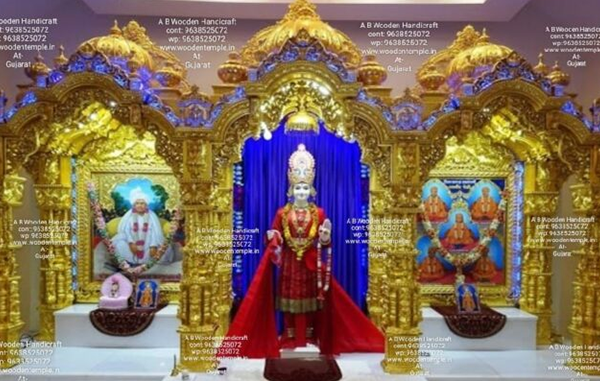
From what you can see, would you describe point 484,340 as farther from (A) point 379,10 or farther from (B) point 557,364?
(A) point 379,10

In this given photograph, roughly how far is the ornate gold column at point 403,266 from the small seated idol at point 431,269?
127 centimetres

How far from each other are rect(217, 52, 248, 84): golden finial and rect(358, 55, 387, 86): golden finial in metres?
1.10

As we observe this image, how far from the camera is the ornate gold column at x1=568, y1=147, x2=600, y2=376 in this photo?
457 cm

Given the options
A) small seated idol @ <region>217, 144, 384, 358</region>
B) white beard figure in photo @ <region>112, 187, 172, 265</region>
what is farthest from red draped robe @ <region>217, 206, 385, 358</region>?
white beard figure in photo @ <region>112, 187, 172, 265</region>

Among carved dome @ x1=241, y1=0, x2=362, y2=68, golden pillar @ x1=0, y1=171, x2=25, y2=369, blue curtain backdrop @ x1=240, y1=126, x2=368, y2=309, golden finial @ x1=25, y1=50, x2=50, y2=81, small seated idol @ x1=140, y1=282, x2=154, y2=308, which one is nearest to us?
golden finial @ x1=25, y1=50, x2=50, y2=81

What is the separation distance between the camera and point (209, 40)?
16.2 feet

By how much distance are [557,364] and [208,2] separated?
4871mm

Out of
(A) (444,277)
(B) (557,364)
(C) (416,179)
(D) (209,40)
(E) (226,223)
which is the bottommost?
(B) (557,364)

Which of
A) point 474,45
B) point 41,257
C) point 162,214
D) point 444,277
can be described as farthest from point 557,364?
point 41,257

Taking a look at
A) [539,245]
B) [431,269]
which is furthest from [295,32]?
[539,245]

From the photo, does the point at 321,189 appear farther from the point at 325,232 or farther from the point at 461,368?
the point at 461,368

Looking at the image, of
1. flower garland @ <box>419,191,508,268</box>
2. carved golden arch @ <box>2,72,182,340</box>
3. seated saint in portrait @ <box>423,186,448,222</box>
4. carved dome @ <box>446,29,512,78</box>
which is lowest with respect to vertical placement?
flower garland @ <box>419,191,508,268</box>

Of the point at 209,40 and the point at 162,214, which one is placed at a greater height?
the point at 209,40

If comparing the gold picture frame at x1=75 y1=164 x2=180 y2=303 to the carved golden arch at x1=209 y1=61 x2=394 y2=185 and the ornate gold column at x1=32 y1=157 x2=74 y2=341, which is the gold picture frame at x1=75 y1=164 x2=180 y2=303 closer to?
the ornate gold column at x1=32 y1=157 x2=74 y2=341
